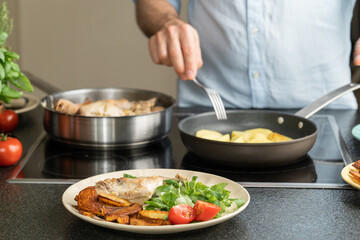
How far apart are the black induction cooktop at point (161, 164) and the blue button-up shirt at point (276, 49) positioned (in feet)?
1.58

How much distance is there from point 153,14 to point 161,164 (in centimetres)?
85

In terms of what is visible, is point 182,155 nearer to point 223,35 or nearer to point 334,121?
point 334,121

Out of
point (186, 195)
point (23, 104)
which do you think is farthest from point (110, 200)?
point (23, 104)

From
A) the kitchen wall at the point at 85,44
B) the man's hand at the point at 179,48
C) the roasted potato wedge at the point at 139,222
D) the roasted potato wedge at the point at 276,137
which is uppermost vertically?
the man's hand at the point at 179,48

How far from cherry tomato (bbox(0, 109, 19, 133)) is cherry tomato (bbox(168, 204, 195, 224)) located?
0.90 m

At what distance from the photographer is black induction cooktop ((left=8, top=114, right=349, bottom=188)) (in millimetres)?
1358

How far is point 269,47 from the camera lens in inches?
85.0

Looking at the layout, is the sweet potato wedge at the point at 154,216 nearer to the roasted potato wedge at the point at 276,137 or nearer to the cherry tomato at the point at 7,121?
the roasted potato wedge at the point at 276,137

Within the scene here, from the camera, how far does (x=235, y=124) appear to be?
68.7 inches

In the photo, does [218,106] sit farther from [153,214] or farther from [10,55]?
[153,214]

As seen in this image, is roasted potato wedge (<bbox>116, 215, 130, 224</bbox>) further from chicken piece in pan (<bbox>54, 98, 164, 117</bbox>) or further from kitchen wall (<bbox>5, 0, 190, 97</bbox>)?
kitchen wall (<bbox>5, 0, 190, 97</bbox>)

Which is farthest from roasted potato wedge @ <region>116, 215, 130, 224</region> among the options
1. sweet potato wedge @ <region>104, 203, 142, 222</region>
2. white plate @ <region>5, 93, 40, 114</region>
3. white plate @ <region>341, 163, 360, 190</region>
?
white plate @ <region>5, 93, 40, 114</region>

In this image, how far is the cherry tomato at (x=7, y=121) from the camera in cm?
173

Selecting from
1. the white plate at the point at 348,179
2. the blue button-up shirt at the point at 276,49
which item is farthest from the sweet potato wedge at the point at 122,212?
the blue button-up shirt at the point at 276,49
